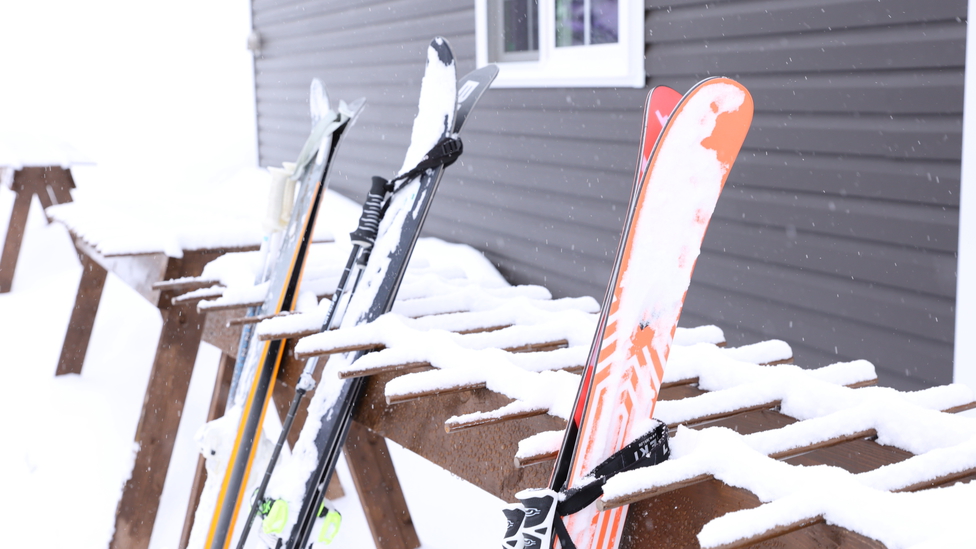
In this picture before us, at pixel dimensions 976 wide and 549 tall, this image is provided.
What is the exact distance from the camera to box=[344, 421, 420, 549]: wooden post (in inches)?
109

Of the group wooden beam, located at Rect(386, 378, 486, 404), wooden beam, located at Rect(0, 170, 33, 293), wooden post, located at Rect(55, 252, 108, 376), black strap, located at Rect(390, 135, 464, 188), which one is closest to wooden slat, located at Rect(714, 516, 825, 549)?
wooden beam, located at Rect(386, 378, 486, 404)

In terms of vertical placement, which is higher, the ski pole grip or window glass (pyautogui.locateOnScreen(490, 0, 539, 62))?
window glass (pyautogui.locateOnScreen(490, 0, 539, 62))

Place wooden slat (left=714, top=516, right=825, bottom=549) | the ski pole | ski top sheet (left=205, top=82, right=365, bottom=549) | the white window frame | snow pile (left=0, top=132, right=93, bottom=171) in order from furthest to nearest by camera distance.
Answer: snow pile (left=0, top=132, right=93, bottom=171), the white window frame, ski top sheet (left=205, top=82, right=365, bottom=549), the ski pole, wooden slat (left=714, top=516, right=825, bottom=549)

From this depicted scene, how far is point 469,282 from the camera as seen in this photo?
8.21ft

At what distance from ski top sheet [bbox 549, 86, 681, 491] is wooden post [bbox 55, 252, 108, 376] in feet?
13.8

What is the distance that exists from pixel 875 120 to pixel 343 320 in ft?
6.91

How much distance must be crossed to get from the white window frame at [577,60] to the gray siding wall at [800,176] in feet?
0.22

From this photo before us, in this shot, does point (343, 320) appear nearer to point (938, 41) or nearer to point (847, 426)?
point (847, 426)

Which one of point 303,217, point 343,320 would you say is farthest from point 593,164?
point 343,320

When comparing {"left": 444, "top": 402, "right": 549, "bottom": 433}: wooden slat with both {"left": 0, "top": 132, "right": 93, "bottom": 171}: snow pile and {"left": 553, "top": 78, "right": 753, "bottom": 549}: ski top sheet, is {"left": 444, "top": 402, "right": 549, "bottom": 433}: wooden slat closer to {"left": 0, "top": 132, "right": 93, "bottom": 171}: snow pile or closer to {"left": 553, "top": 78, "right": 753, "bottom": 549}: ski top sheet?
{"left": 553, "top": 78, "right": 753, "bottom": 549}: ski top sheet

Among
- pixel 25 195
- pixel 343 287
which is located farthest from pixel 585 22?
pixel 25 195

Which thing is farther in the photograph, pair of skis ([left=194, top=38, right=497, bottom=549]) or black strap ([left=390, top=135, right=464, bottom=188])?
black strap ([left=390, top=135, right=464, bottom=188])

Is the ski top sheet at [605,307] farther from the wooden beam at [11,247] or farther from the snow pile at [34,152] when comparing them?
the wooden beam at [11,247]

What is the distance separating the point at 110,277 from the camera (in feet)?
19.4
